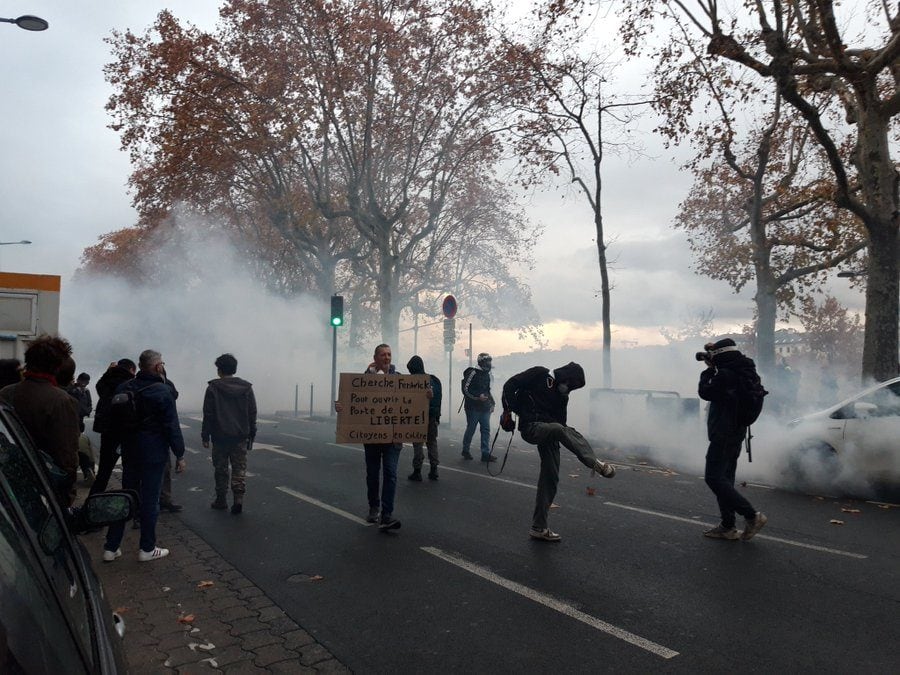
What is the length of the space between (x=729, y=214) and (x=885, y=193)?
15078 millimetres

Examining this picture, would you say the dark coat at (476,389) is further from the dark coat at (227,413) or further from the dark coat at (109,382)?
the dark coat at (109,382)

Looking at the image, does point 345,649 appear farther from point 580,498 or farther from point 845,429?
point 845,429

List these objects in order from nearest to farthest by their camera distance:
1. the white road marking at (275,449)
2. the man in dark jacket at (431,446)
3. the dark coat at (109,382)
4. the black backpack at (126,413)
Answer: the black backpack at (126,413) < the dark coat at (109,382) < the man in dark jacket at (431,446) < the white road marking at (275,449)

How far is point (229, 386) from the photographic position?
7.71 metres

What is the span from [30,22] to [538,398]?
9.75m

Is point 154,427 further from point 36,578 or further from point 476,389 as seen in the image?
point 476,389

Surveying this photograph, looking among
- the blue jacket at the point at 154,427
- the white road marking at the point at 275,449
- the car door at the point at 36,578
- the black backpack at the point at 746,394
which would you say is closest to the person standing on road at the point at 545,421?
the black backpack at the point at 746,394

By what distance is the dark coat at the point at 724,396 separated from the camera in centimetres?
646

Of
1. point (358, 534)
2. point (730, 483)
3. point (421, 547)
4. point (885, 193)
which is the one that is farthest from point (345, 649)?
point (885, 193)

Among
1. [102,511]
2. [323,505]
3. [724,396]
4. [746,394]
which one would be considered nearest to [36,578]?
[102,511]

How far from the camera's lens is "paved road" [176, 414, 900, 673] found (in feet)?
13.0

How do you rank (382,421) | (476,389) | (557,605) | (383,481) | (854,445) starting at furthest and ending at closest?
(476,389), (854,445), (382,421), (383,481), (557,605)

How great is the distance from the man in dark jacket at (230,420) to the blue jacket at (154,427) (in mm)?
1478

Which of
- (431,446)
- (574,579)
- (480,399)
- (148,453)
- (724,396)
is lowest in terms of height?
(574,579)
